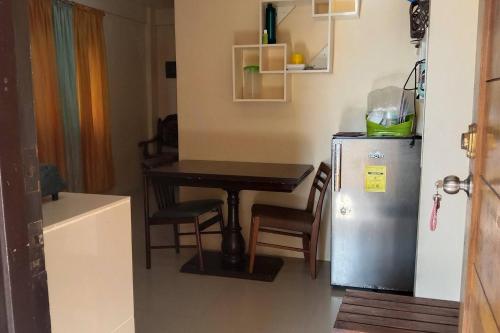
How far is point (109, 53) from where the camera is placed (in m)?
5.45

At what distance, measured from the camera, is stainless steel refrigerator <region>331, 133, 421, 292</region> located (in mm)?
2863

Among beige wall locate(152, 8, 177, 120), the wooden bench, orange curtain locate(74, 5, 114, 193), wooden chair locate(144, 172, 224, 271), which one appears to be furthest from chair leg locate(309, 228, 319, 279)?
beige wall locate(152, 8, 177, 120)

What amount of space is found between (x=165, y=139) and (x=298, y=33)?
3.29m

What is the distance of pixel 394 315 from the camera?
5.65ft

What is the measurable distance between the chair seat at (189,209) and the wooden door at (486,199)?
249cm

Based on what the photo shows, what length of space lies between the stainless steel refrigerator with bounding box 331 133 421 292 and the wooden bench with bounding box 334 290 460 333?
1.12 metres

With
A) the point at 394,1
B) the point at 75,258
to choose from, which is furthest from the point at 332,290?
the point at 75,258

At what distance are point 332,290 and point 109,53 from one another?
3999 mm

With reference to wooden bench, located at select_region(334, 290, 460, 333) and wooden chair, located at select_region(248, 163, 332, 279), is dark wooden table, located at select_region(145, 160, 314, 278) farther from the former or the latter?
wooden bench, located at select_region(334, 290, 460, 333)

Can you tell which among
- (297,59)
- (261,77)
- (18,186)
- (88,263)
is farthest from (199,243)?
(18,186)

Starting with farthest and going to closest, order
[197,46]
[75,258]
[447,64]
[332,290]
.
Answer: [197,46], [332,290], [447,64], [75,258]

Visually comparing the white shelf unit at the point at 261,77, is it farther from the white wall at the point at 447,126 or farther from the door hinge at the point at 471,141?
the door hinge at the point at 471,141

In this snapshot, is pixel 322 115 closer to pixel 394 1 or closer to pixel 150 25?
pixel 394 1

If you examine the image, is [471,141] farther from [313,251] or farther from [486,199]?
[313,251]
